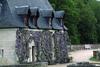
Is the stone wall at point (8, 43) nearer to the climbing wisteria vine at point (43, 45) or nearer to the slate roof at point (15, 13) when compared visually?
the climbing wisteria vine at point (43, 45)

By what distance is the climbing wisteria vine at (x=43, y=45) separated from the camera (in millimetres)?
27206

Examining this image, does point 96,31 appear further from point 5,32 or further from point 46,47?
point 5,32

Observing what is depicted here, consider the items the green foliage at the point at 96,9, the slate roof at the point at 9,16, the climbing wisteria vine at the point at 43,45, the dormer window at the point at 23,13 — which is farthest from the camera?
the green foliage at the point at 96,9

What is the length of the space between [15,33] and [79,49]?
30.1 m

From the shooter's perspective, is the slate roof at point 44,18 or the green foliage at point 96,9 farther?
the green foliage at point 96,9

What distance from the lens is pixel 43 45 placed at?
101 feet

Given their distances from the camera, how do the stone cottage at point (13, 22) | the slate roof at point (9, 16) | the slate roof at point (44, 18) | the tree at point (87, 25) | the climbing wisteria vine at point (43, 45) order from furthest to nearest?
1. the tree at point (87, 25)
2. the slate roof at point (44, 18)
3. the climbing wisteria vine at point (43, 45)
4. the stone cottage at point (13, 22)
5. the slate roof at point (9, 16)

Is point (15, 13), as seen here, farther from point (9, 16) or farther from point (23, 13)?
point (9, 16)

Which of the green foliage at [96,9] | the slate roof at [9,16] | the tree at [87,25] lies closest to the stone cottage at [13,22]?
the slate roof at [9,16]

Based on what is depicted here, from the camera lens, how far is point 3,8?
27.7m

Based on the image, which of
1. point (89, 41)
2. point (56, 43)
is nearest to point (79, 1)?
point (89, 41)

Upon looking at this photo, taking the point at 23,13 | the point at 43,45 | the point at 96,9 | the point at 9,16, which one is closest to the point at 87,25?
the point at 96,9

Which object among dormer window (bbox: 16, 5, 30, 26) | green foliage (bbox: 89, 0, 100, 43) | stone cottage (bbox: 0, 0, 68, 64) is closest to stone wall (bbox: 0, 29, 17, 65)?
stone cottage (bbox: 0, 0, 68, 64)

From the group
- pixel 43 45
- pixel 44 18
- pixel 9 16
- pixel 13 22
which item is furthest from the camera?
pixel 44 18
